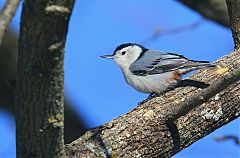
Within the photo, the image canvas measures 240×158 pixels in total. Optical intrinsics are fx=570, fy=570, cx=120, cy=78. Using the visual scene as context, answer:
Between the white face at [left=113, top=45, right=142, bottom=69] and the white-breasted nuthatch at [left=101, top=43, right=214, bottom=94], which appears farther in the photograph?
the white face at [left=113, top=45, right=142, bottom=69]

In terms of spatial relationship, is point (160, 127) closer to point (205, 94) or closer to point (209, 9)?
point (205, 94)

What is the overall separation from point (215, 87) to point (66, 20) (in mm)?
776

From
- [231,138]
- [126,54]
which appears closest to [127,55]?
[126,54]

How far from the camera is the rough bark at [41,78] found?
1.51 meters

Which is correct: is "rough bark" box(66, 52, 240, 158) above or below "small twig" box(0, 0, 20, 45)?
above

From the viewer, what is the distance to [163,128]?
267 centimetres

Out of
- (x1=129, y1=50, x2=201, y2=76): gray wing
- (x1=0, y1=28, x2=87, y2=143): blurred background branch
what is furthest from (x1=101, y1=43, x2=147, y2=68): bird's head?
(x1=0, y1=28, x2=87, y2=143): blurred background branch

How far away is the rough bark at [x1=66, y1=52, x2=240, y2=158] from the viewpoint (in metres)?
2.52

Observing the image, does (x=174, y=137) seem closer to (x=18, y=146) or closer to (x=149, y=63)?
(x=18, y=146)

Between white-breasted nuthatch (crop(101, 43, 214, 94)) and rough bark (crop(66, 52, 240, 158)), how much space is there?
494 millimetres

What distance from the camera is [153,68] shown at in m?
3.79

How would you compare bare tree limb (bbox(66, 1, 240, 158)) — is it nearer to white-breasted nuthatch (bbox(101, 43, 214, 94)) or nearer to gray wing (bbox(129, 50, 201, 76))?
white-breasted nuthatch (bbox(101, 43, 214, 94))

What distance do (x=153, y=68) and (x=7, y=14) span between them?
245 cm

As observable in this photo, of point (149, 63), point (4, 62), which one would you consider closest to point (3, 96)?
point (4, 62)
